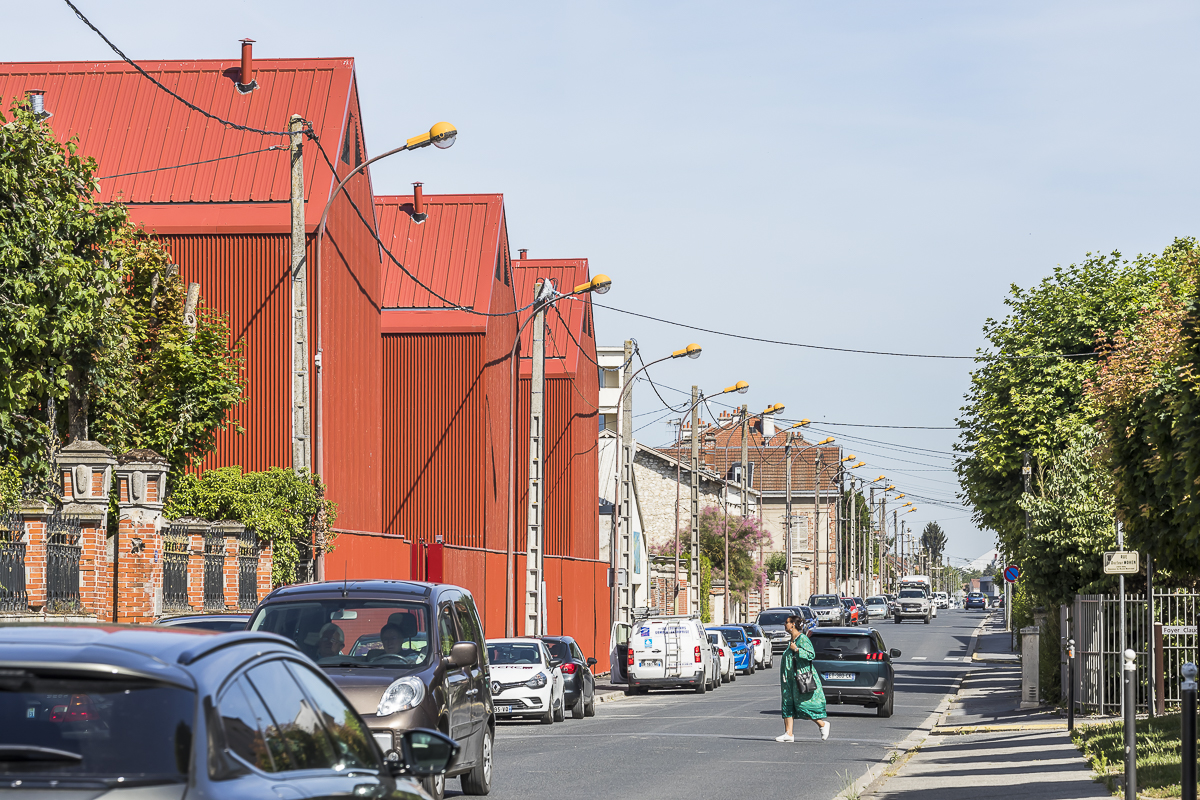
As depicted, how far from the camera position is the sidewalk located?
46.2ft

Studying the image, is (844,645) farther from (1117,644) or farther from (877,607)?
(877,607)

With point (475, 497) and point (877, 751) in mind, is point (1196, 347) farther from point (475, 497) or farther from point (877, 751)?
point (475, 497)

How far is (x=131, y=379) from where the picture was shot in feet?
89.9

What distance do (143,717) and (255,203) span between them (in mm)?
29545

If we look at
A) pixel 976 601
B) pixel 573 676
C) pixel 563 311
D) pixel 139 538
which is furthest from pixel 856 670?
pixel 976 601

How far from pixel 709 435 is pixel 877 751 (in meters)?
110

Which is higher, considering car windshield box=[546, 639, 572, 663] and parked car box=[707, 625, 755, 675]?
car windshield box=[546, 639, 572, 663]

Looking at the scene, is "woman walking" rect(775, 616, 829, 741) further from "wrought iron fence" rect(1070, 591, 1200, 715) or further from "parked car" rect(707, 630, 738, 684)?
"parked car" rect(707, 630, 738, 684)

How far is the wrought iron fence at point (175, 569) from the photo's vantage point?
2079 cm

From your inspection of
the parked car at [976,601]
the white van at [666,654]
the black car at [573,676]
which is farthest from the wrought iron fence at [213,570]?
the parked car at [976,601]

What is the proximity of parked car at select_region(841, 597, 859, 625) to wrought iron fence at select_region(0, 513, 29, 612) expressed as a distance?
59.5 m

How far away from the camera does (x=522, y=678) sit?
25141mm

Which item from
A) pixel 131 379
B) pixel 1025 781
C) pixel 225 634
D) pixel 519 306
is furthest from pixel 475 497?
pixel 225 634

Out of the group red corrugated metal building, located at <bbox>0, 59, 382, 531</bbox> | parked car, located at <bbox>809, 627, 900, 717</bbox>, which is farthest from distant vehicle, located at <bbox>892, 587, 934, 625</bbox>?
parked car, located at <bbox>809, 627, 900, 717</bbox>
